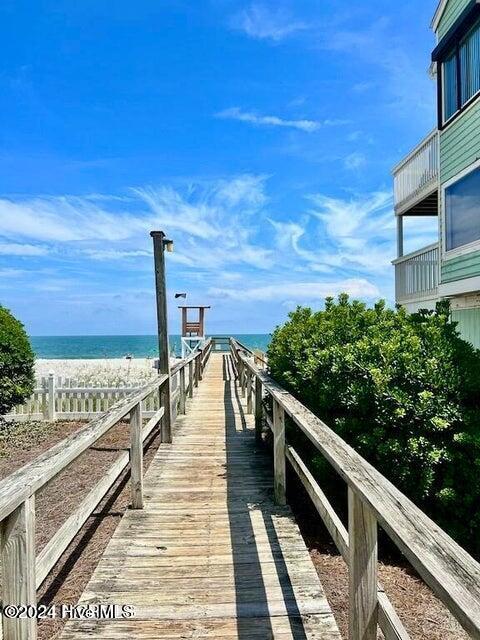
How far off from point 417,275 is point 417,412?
884cm

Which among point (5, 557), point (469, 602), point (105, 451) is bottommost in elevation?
point (105, 451)

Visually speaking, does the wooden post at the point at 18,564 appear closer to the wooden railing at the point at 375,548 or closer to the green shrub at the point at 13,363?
the wooden railing at the point at 375,548

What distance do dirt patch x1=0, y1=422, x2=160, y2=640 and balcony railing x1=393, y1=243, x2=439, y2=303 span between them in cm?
735

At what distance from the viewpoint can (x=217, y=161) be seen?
75.4 ft

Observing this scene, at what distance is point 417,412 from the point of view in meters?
3.60

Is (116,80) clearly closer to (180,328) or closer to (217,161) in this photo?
(217,161)

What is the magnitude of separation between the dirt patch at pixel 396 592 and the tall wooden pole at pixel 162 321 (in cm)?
278

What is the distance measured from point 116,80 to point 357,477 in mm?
15765

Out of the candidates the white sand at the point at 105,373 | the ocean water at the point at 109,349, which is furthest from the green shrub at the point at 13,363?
the ocean water at the point at 109,349

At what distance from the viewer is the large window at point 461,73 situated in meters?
8.94

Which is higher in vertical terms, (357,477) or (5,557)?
(357,477)

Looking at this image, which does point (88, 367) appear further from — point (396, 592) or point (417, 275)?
point (396, 592)

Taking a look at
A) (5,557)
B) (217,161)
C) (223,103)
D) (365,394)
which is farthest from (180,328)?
(5,557)

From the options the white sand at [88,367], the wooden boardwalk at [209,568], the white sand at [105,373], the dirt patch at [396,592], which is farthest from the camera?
the white sand at [88,367]
